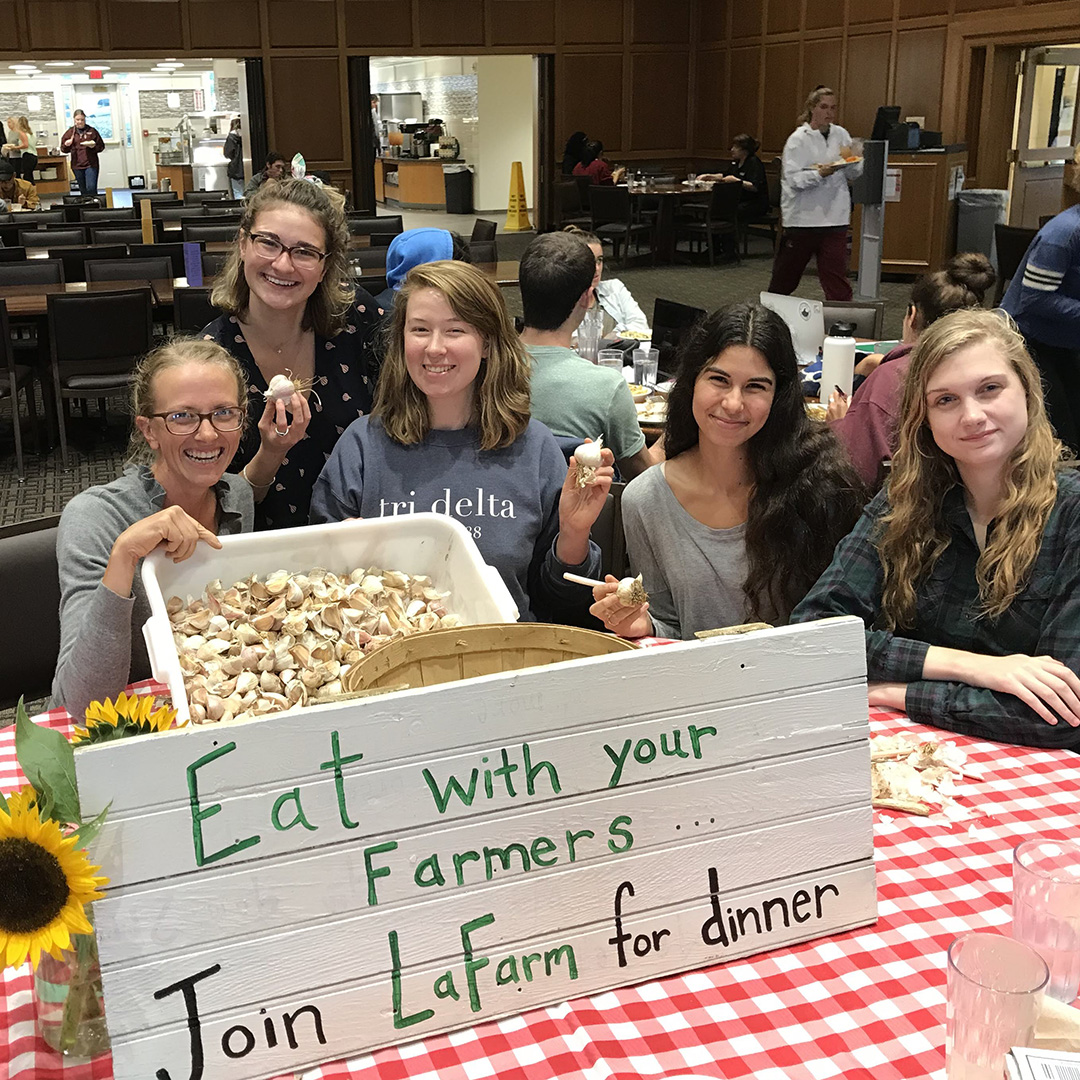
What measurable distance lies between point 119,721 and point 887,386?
2.51 metres

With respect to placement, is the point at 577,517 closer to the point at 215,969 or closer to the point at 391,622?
the point at 391,622

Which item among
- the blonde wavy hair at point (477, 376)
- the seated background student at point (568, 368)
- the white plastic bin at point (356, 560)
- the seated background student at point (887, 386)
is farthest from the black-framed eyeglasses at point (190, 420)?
the seated background student at point (887, 386)

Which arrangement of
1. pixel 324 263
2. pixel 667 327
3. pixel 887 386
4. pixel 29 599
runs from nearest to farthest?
pixel 29 599
pixel 324 263
pixel 887 386
pixel 667 327

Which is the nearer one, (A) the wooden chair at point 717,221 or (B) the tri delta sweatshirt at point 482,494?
(B) the tri delta sweatshirt at point 482,494

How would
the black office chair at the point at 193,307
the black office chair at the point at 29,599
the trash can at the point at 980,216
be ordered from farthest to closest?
the trash can at the point at 980,216 → the black office chair at the point at 193,307 → the black office chair at the point at 29,599

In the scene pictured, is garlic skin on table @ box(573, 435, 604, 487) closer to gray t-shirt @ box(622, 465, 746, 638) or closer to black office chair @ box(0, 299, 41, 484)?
gray t-shirt @ box(622, 465, 746, 638)

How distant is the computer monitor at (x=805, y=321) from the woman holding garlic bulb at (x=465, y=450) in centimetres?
239

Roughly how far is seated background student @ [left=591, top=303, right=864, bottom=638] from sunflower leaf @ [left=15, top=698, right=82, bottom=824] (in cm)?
131

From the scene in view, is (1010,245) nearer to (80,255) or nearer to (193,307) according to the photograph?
(193,307)

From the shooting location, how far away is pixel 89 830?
0.86m

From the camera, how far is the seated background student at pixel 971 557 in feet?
5.34

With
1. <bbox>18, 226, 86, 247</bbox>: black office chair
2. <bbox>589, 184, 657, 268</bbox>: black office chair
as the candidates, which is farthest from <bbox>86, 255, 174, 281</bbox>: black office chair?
<bbox>589, 184, 657, 268</bbox>: black office chair

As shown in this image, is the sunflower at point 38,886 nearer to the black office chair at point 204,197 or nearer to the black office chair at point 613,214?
the black office chair at point 204,197

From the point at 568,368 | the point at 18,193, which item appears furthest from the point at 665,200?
the point at 568,368
